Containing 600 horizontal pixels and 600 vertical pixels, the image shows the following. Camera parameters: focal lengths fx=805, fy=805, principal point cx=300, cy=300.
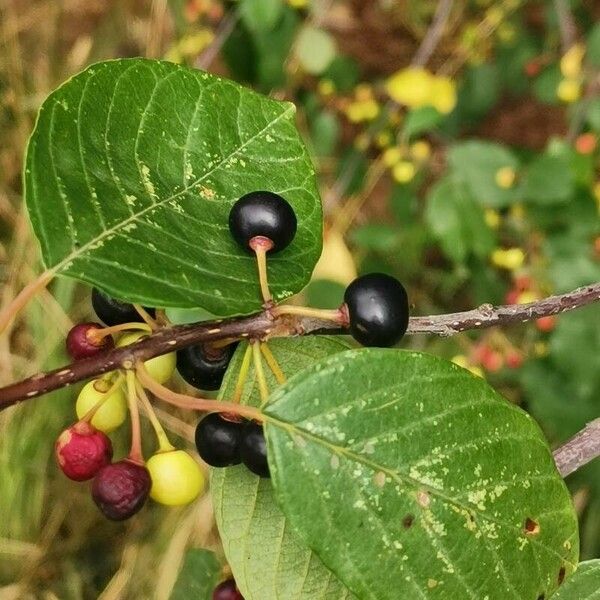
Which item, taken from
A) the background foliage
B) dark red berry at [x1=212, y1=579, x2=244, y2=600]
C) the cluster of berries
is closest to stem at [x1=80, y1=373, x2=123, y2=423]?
the cluster of berries

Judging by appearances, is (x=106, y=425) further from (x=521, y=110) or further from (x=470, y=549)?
(x=521, y=110)

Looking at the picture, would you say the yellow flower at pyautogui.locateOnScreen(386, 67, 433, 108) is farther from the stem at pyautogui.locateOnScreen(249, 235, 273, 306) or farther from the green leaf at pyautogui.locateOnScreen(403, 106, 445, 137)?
the stem at pyautogui.locateOnScreen(249, 235, 273, 306)

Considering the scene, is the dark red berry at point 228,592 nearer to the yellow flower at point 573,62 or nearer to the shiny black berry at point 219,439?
the shiny black berry at point 219,439

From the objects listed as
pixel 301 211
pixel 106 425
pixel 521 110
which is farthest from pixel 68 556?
pixel 521 110

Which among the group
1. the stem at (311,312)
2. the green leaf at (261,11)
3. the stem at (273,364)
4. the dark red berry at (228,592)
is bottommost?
the dark red berry at (228,592)

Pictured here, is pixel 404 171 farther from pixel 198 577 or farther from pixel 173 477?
pixel 173 477

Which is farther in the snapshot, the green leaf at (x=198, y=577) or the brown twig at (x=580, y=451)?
the green leaf at (x=198, y=577)

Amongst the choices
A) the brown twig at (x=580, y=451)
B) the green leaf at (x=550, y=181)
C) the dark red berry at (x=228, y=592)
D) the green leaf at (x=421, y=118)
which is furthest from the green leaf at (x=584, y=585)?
the green leaf at (x=421, y=118)
